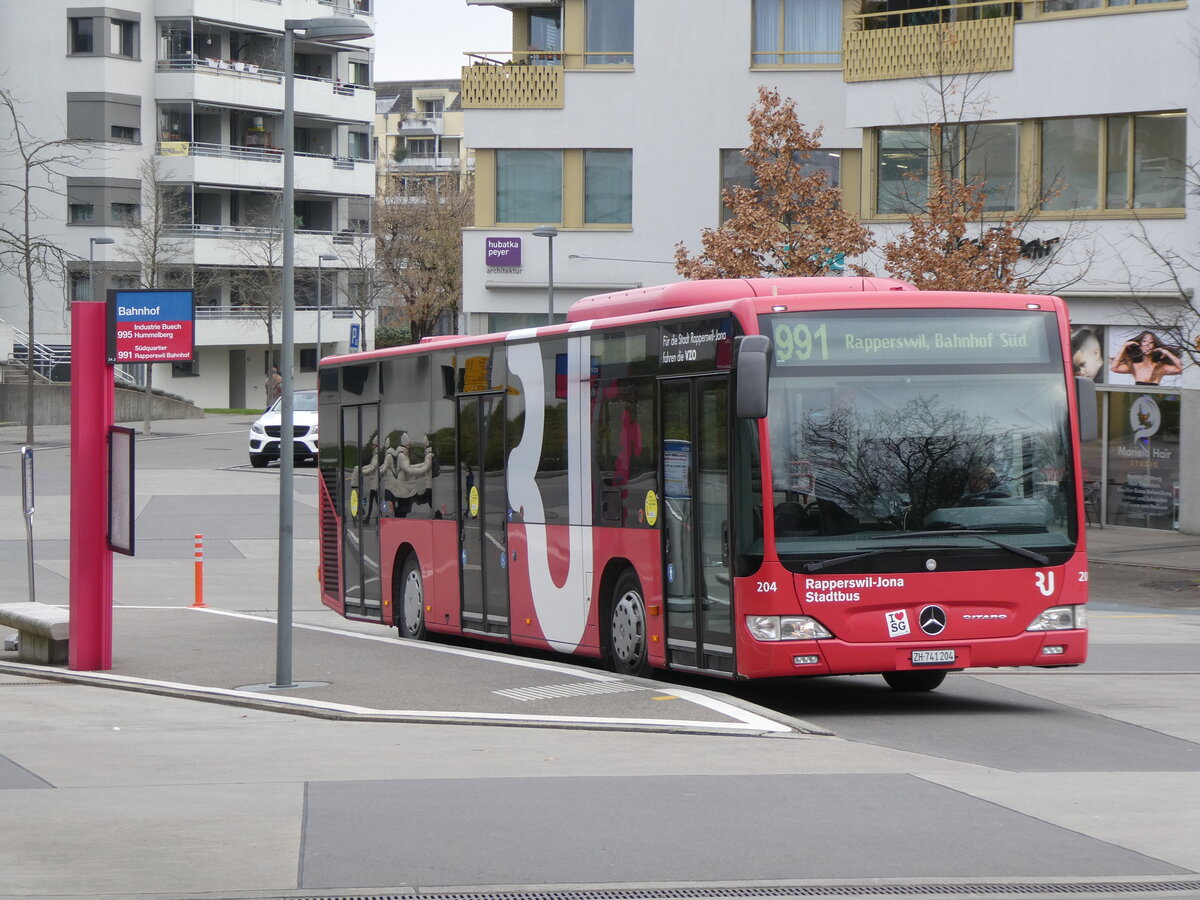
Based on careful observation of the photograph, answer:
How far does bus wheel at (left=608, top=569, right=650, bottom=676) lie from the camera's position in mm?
14125

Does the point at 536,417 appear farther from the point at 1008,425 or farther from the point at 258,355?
the point at 258,355

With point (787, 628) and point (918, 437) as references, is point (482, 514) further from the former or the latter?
point (918, 437)

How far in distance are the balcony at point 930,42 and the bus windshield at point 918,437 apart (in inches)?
895

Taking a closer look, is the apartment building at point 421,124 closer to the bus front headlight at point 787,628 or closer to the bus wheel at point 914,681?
the bus wheel at point 914,681

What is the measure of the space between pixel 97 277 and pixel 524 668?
210 ft

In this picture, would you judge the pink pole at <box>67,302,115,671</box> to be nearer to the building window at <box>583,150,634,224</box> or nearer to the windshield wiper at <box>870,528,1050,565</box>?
the windshield wiper at <box>870,528,1050,565</box>

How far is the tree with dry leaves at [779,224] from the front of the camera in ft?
112

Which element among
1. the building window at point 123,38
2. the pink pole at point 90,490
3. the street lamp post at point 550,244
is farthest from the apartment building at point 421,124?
the pink pole at point 90,490

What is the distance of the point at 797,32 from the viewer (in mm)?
44344

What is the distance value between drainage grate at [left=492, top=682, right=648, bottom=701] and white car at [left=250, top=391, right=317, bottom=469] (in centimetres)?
3105

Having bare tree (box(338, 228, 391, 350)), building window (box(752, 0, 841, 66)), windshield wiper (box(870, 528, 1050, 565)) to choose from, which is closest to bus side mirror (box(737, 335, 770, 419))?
windshield wiper (box(870, 528, 1050, 565))

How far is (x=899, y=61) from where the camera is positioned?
36.4 meters

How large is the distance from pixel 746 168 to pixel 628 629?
3155 centimetres

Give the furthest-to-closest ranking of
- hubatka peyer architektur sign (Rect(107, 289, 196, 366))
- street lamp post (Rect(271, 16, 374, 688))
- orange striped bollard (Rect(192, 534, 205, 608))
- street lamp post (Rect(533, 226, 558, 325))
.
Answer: street lamp post (Rect(533, 226, 558, 325)) < orange striped bollard (Rect(192, 534, 205, 608)) < hubatka peyer architektur sign (Rect(107, 289, 196, 366)) < street lamp post (Rect(271, 16, 374, 688))
